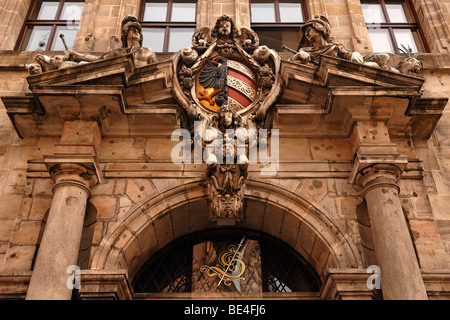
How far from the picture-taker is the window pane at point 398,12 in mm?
9753

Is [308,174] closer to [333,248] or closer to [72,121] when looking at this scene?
[333,248]

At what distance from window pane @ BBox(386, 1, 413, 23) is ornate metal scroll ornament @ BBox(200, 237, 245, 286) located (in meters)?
5.52

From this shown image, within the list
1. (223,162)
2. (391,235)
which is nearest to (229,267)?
(223,162)

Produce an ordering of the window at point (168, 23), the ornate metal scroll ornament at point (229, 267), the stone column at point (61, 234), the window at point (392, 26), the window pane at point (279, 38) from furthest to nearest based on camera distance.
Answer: the window at point (392, 26) < the window at point (168, 23) < the window pane at point (279, 38) < the ornate metal scroll ornament at point (229, 267) < the stone column at point (61, 234)

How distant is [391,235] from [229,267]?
6.96 feet

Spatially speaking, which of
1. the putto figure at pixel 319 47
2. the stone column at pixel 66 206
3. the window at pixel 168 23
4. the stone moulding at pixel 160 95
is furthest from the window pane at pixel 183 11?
the stone column at pixel 66 206

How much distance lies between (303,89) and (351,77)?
25.8 inches

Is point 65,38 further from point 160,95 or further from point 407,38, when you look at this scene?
point 407,38

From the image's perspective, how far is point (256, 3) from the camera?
9820 mm

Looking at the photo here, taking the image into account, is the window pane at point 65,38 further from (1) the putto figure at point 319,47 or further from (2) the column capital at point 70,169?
(1) the putto figure at point 319,47

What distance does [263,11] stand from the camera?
31.6 feet

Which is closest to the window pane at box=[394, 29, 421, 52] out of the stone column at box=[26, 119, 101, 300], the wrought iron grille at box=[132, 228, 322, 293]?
the wrought iron grille at box=[132, 228, 322, 293]

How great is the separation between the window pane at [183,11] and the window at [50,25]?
171 cm

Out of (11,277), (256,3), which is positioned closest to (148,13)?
(256,3)
